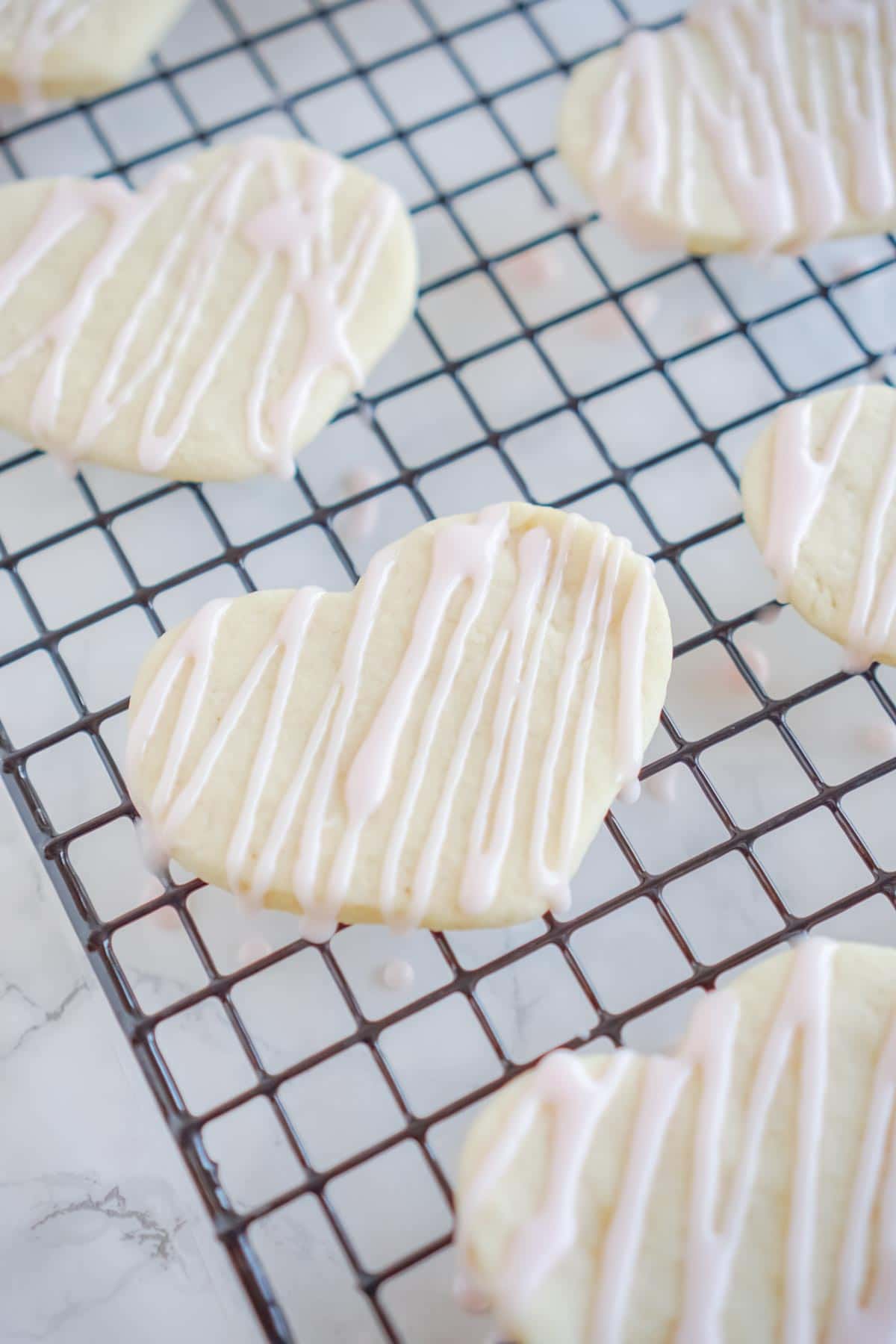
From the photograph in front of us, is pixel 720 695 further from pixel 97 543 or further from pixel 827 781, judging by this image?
pixel 97 543

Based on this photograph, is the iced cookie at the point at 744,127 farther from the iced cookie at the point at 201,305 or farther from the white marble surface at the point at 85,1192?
the white marble surface at the point at 85,1192

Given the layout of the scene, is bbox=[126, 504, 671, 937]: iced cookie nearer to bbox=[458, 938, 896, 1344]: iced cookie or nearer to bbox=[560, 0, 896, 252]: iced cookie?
bbox=[458, 938, 896, 1344]: iced cookie

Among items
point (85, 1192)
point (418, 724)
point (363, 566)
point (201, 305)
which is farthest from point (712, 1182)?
point (201, 305)

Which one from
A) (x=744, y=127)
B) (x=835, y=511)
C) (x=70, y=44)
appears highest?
(x=70, y=44)

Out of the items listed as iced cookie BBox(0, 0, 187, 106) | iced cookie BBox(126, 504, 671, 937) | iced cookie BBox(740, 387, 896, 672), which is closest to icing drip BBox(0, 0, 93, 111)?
iced cookie BBox(0, 0, 187, 106)

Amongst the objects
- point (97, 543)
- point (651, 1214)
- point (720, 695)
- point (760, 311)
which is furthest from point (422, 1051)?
point (760, 311)

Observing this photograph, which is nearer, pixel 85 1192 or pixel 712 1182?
pixel 712 1182

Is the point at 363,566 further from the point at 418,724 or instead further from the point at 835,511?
the point at 835,511
